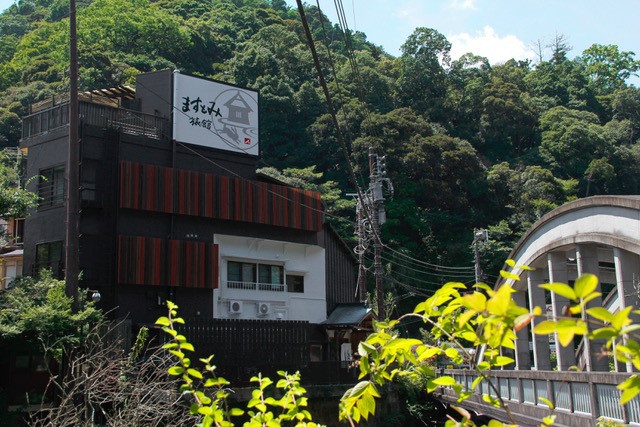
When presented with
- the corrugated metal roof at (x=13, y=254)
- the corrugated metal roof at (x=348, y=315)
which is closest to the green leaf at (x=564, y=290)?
the corrugated metal roof at (x=13, y=254)

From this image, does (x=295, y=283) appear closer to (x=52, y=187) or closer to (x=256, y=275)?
(x=256, y=275)

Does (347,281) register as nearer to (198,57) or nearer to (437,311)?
(437,311)

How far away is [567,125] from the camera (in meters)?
74.1

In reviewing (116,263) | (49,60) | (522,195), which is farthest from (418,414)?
(49,60)

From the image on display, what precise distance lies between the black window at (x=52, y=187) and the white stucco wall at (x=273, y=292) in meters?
7.72

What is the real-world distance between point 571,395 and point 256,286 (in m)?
22.4

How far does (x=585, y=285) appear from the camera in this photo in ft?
7.29

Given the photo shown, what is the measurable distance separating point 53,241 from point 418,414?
16664 mm

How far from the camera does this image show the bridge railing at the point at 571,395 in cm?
1369

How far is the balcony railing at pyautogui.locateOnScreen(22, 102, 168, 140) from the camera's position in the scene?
1219 inches

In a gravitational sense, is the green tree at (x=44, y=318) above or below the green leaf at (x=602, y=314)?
above

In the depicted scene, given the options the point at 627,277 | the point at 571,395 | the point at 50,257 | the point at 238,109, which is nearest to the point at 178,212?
the point at 50,257

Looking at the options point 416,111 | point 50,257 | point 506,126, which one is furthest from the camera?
point 416,111

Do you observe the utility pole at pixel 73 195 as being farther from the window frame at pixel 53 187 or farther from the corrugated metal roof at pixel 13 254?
the corrugated metal roof at pixel 13 254
